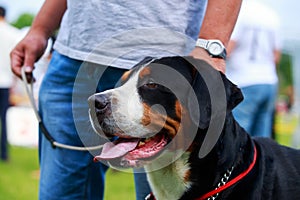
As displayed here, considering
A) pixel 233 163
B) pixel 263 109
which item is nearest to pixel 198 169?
pixel 233 163

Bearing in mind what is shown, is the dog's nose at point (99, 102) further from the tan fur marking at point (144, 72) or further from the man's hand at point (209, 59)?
the man's hand at point (209, 59)

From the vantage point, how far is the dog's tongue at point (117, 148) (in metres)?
2.42

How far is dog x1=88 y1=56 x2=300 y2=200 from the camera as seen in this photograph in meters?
2.42

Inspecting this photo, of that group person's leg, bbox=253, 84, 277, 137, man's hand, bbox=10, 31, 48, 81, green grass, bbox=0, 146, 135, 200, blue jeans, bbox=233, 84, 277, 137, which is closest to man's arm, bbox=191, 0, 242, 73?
man's hand, bbox=10, 31, 48, 81

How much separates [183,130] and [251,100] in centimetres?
265

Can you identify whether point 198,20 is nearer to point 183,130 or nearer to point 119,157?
point 183,130

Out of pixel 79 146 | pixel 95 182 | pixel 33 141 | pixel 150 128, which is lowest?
pixel 33 141

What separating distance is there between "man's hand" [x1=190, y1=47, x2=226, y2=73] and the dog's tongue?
17.3 inches

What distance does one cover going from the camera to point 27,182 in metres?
6.66

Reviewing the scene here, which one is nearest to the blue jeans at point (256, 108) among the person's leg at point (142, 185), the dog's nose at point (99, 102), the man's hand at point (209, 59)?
the person's leg at point (142, 185)

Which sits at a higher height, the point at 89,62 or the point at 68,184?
the point at 89,62

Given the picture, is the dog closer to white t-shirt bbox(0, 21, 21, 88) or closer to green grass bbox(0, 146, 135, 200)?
green grass bbox(0, 146, 135, 200)

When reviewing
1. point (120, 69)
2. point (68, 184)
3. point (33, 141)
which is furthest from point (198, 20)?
point (33, 141)

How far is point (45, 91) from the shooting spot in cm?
294
